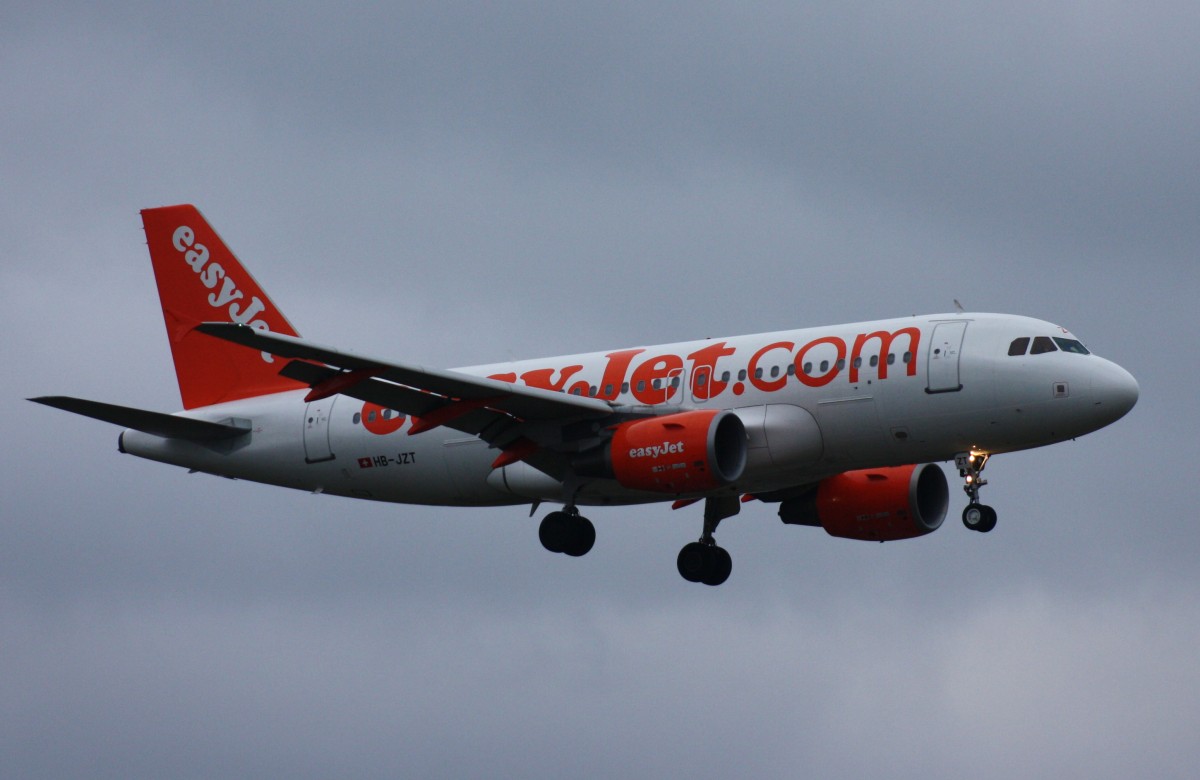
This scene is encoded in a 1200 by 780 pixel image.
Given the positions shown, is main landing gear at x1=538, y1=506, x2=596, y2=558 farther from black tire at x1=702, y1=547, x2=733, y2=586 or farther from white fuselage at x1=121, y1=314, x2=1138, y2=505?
black tire at x1=702, y1=547, x2=733, y2=586

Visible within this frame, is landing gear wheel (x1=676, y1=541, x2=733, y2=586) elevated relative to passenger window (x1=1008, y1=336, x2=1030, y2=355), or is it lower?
lower

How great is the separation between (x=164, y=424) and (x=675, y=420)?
14.7 m

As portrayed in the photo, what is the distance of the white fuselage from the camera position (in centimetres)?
4403

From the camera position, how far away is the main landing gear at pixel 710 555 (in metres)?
51.6

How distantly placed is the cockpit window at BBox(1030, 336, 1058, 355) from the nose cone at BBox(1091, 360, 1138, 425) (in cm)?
112

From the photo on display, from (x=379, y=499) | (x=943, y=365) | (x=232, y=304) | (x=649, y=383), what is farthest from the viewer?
(x=232, y=304)

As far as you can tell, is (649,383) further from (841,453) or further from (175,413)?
(175,413)

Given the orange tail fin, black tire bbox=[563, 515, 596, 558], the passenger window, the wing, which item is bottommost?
black tire bbox=[563, 515, 596, 558]

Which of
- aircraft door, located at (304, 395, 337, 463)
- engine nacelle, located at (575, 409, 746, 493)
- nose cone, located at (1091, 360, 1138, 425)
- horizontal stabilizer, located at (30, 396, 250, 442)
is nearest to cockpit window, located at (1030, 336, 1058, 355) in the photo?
nose cone, located at (1091, 360, 1138, 425)

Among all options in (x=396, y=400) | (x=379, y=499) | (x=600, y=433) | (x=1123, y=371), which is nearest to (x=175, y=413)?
(x=379, y=499)

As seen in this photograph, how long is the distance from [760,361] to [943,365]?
450 cm

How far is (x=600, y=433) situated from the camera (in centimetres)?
4656

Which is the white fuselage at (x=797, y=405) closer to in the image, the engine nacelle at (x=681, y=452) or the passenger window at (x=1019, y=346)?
the passenger window at (x=1019, y=346)

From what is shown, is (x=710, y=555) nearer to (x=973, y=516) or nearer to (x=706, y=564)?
(x=706, y=564)
